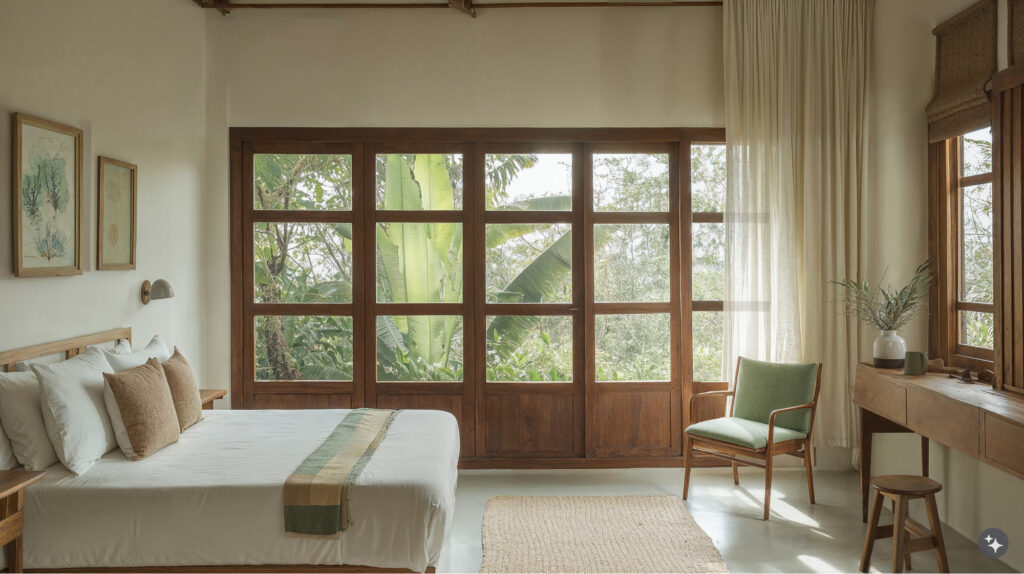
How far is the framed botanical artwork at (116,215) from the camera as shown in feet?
12.4

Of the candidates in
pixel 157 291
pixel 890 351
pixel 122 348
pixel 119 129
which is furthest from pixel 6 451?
pixel 890 351

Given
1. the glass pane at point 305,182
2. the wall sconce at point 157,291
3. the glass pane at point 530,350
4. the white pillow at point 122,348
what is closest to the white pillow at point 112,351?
the white pillow at point 122,348

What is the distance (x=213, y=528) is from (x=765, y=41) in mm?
4640

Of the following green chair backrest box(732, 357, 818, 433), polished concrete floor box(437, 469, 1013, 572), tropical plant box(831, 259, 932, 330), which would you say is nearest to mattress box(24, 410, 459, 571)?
polished concrete floor box(437, 469, 1013, 572)

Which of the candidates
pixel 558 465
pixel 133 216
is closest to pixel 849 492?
pixel 558 465

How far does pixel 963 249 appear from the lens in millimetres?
4234

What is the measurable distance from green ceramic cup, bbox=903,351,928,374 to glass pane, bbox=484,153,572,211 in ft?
8.02

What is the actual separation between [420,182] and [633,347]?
204 centimetres

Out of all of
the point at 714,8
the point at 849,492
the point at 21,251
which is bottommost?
the point at 849,492

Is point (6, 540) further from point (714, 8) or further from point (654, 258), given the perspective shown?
point (714, 8)

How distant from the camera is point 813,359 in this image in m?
4.89

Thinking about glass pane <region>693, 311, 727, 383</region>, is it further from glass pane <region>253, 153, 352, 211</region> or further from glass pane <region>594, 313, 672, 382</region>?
glass pane <region>253, 153, 352, 211</region>

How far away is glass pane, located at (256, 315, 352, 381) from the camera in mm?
5133

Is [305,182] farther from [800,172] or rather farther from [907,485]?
[907,485]
